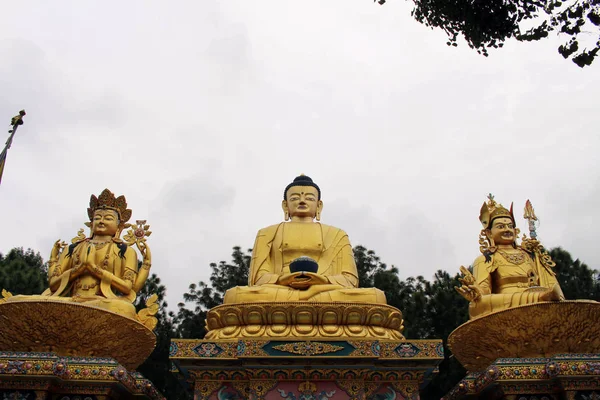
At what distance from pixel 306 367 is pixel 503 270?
3.37 metres

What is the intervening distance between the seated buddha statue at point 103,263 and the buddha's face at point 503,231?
15.7ft

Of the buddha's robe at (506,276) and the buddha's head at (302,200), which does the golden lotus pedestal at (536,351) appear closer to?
the buddha's robe at (506,276)

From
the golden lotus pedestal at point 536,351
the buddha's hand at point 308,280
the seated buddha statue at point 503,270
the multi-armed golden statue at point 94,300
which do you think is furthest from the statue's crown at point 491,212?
the multi-armed golden statue at point 94,300

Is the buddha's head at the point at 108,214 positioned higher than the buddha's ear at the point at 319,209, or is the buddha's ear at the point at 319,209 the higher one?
the buddha's ear at the point at 319,209

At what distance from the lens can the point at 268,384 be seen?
6914 mm

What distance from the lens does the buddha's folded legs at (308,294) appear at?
299 inches

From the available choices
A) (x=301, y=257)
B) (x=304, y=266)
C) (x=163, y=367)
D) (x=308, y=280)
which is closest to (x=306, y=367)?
(x=308, y=280)

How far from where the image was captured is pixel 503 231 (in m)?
9.28

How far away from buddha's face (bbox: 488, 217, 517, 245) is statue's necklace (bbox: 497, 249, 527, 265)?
0.74 ft

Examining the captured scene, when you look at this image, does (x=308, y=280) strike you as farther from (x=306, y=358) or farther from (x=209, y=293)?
(x=209, y=293)

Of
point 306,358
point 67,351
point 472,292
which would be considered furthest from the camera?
point 472,292

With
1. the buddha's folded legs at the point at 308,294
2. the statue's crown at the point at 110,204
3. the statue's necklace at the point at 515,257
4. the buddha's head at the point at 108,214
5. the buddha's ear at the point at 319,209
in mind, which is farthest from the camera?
the buddha's ear at the point at 319,209

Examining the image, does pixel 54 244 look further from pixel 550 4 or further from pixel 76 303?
pixel 550 4

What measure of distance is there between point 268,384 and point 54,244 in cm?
388
